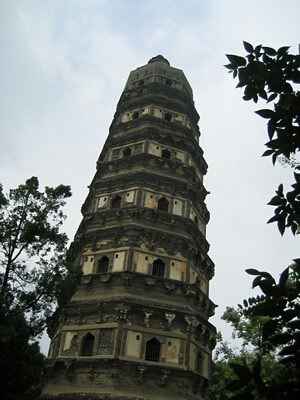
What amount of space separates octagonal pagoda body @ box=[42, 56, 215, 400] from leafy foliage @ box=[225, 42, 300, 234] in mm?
13528

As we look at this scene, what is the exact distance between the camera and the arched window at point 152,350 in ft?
54.0

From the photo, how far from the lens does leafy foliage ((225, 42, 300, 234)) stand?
3789mm

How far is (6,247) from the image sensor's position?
1180cm

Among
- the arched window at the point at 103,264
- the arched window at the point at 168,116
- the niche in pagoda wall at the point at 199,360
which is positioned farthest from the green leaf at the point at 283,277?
the arched window at the point at 168,116

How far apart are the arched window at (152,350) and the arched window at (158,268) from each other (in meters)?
3.06

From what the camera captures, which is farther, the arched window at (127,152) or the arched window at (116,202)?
the arched window at (127,152)

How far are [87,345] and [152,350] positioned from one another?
2.70 meters

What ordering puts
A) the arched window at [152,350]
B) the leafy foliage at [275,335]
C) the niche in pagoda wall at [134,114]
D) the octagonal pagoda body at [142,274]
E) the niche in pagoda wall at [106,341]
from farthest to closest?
the niche in pagoda wall at [134,114], the arched window at [152,350], the niche in pagoda wall at [106,341], the octagonal pagoda body at [142,274], the leafy foliage at [275,335]

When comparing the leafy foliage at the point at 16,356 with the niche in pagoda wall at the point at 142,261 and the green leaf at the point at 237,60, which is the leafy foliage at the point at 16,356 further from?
the green leaf at the point at 237,60

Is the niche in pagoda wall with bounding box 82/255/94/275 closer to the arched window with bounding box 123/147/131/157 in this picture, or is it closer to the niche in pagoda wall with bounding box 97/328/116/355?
the niche in pagoda wall with bounding box 97/328/116/355

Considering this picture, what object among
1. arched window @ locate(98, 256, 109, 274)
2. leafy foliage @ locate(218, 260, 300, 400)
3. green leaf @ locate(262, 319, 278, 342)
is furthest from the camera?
arched window @ locate(98, 256, 109, 274)

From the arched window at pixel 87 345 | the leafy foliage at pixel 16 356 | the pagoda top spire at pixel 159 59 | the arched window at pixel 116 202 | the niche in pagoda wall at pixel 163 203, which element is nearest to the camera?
the leafy foliage at pixel 16 356

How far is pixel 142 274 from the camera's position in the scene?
59.2 feet

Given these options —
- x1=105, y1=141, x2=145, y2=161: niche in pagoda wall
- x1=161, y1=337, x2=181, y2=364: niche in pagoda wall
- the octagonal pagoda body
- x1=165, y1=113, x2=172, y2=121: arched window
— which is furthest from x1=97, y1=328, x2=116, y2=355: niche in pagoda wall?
x1=165, y1=113, x2=172, y2=121: arched window
